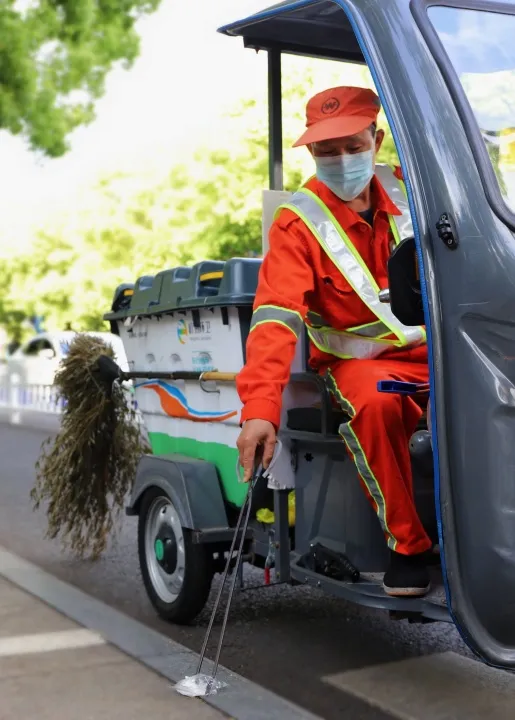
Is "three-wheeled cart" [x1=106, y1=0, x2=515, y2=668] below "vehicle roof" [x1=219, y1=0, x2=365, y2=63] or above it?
below

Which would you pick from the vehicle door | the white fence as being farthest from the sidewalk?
the white fence

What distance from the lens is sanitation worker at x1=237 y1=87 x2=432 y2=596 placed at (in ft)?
12.8

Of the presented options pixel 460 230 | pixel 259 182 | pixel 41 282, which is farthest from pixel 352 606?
pixel 41 282

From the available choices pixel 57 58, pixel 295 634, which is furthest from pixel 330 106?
pixel 57 58

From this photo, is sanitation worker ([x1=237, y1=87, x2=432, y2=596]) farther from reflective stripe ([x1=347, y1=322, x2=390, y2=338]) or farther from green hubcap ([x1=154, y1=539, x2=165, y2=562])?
green hubcap ([x1=154, y1=539, x2=165, y2=562])

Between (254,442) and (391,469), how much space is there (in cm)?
47

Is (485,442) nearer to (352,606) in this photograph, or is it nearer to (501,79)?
(501,79)

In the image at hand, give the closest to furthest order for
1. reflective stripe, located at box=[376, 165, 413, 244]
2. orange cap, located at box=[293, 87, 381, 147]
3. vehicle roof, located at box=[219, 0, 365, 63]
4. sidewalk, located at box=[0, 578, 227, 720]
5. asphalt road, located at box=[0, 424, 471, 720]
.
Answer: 1. sidewalk, located at box=[0, 578, 227, 720]
2. orange cap, located at box=[293, 87, 381, 147]
3. reflective stripe, located at box=[376, 165, 413, 244]
4. asphalt road, located at box=[0, 424, 471, 720]
5. vehicle roof, located at box=[219, 0, 365, 63]

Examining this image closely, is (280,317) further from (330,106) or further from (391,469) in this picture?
(330,106)

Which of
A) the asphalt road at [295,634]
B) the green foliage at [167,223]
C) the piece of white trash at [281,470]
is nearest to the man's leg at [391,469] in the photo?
the piece of white trash at [281,470]

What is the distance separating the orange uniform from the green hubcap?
1.36m

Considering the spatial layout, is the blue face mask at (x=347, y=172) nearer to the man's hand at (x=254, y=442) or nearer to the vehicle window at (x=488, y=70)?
the vehicle window at (x=488, y=70)

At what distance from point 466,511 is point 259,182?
24.8 meters

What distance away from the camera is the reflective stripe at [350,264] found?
4.12m
